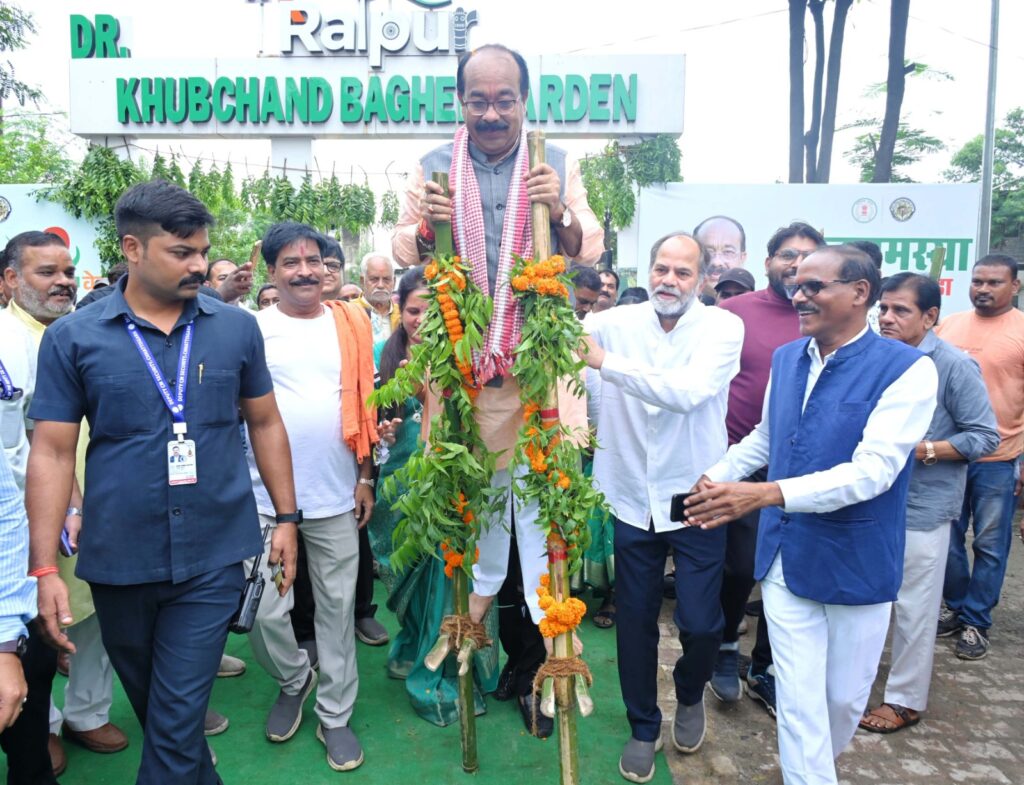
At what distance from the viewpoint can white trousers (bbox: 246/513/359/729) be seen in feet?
11.5

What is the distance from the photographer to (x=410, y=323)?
13.9ft

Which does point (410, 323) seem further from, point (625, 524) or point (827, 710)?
point (827, 710)

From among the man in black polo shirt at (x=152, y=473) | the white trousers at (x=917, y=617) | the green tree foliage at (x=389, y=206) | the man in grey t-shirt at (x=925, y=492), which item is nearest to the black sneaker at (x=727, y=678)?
the man in grey t-shirt at (x=925, y=492)

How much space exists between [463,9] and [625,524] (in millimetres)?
12119

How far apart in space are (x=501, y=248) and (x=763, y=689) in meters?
2.68

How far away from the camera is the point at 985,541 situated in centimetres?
483

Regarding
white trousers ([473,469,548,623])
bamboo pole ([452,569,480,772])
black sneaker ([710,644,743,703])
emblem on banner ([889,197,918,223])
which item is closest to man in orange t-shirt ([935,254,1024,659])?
black sneaker ([710,644,743,703])

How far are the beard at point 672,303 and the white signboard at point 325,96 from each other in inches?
377

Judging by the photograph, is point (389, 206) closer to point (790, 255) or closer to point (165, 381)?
point (790, 255)

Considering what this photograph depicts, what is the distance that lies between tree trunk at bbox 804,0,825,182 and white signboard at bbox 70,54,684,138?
384 inches

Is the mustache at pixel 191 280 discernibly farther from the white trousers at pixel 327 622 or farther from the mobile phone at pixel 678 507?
the mobile phone at pixel 678 507

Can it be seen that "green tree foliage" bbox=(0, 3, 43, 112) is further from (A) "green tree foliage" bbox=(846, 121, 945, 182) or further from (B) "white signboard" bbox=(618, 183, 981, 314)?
(A) "green tree foliage" bbox=(846, 121, 945, 182)

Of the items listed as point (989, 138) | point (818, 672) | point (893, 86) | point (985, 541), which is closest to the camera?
point (818, 672)

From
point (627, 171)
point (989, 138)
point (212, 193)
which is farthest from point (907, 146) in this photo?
point (212, 193)
